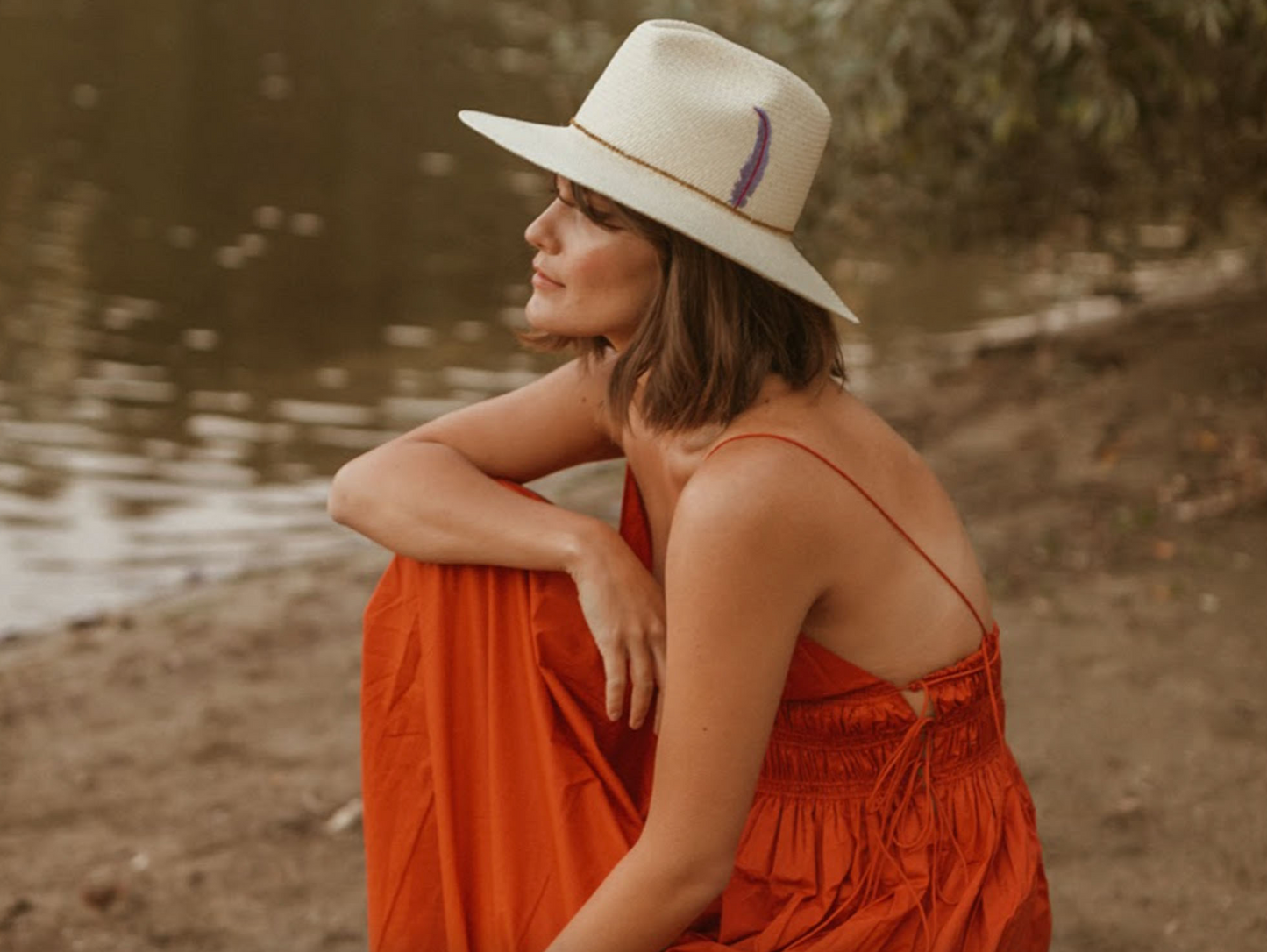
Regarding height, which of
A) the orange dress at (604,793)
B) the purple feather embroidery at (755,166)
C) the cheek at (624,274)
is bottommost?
the orange dress at (604,793)

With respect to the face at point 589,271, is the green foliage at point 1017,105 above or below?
below

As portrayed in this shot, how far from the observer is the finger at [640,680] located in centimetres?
236

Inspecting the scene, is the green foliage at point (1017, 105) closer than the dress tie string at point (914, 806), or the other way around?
the dress tie string at point (914, 806)

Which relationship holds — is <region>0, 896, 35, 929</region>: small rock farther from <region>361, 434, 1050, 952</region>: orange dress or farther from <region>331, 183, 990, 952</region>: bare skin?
<region>331, 183, 990, 952</region>: bare skin

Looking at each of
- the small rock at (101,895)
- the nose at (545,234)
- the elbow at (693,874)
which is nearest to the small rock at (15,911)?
the small rock at (101,895)

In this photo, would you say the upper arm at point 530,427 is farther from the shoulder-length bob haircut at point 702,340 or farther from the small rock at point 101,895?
the small rock at point 101,895

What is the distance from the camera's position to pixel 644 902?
213 centimetres

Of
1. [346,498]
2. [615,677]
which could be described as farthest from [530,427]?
[615,677]

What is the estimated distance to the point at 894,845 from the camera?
7.43 ft

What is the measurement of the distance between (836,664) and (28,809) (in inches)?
108

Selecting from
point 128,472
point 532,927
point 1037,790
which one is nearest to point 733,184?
point 532,927

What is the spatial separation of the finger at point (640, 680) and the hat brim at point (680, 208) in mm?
525

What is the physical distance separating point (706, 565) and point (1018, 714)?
8.27ft

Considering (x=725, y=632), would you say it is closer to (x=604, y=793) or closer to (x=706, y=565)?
(x=706, y=565)
